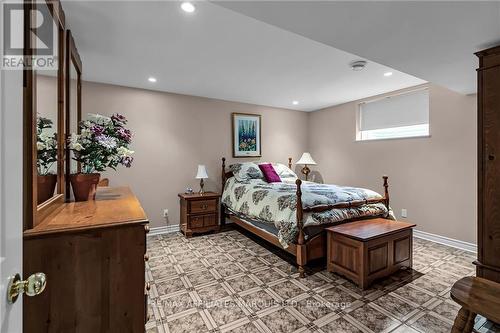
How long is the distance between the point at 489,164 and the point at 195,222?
349 centimetres

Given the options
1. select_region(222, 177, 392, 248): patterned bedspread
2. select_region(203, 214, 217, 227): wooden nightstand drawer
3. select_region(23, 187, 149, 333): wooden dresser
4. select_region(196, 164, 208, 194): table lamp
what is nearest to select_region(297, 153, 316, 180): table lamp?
select_region(222, 177, 392, 248): patterned bedspread

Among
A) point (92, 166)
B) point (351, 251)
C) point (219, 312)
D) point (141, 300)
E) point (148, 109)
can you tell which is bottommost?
point (219, 312)

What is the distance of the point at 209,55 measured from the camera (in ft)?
8.55

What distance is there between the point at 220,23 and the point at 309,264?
2660mm

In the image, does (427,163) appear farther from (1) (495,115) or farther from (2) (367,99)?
(1) (495,115)

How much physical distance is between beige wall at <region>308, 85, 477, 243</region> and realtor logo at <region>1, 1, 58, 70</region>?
435 cm

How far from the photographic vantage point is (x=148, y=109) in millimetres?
3875

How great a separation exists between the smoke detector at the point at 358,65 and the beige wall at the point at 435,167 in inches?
58.1

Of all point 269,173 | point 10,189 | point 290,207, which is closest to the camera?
point 10,189

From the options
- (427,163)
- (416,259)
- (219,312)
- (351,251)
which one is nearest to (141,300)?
(219,312)

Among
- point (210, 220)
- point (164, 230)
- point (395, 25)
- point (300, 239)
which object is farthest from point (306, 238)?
point (164, 230)

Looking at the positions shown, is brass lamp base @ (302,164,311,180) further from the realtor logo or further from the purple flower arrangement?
the realtor logo

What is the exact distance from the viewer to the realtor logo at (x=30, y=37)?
Result: 627mm

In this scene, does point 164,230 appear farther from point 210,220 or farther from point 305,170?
point 305,170
